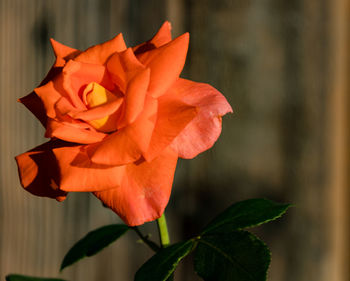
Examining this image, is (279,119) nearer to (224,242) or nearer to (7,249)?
(224,242)

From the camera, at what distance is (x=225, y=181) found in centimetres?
114

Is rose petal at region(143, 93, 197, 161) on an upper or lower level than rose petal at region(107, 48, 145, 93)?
lower

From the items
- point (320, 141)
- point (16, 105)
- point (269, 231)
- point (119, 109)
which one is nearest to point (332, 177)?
point (320, 141)

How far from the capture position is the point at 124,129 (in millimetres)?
440

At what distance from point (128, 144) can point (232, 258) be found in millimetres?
167

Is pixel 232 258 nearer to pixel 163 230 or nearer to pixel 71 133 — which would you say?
pixel 163 230

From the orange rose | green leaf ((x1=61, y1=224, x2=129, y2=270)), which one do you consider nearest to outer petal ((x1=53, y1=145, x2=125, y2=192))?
the orange rose

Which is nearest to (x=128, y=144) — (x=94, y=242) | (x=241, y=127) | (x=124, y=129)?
(x=124, y=129)

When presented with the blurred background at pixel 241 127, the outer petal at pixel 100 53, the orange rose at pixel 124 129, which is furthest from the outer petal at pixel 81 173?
the blurred background at pixel 241 127

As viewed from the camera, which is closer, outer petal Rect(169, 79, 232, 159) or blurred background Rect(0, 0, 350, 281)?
outer petal Rect(169, 79, 232, 159)

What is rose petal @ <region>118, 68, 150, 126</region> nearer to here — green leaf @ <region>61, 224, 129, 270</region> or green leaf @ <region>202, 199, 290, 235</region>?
green leaf @ <region>202, 199, 290, 235</region>

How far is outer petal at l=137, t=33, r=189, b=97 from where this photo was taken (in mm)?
458

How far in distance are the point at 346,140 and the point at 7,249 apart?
0.94m

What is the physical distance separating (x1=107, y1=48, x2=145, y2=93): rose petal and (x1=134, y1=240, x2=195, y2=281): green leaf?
0.18 m
